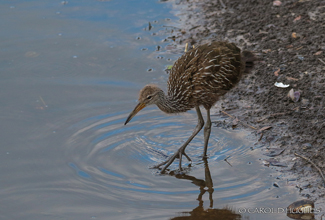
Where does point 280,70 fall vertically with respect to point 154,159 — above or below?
above

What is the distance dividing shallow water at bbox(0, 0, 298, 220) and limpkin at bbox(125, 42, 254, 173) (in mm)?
466

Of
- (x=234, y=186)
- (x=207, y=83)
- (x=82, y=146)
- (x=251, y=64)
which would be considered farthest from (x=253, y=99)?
(x=82, y=146)

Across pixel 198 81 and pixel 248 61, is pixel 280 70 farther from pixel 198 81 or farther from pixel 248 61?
pixel 198 81

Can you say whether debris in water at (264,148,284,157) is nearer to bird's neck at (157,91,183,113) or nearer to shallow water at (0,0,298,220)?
shallow water at (0,0,298,220)

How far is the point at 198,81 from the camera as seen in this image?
590 cm

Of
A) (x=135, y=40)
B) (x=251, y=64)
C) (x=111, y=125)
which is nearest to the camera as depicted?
(x=251, y=64)

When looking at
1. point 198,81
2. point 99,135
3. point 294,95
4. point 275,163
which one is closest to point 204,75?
point 198,81

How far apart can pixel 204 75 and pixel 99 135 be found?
176 centimetres

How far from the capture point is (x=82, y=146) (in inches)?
251

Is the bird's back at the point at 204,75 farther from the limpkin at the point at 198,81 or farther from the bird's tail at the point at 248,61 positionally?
the bird's tail at the point at 248,61

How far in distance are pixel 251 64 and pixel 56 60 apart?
371 cm

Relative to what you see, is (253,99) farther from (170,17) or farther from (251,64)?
(170,17)

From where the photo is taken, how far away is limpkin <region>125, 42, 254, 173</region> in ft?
19.4

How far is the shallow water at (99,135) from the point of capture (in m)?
5.34
